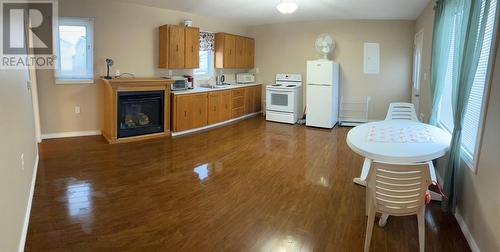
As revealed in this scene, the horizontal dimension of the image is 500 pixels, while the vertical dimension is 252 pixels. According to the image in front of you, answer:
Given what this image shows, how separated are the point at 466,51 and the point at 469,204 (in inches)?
47.9

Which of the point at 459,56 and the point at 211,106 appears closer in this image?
the point at 459,56

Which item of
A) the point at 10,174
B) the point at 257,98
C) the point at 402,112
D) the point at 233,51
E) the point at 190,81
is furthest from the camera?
the point at 257,98

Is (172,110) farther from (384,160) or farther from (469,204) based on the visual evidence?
(469,204)

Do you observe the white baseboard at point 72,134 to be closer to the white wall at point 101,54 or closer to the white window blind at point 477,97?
the white wall at point 101,54

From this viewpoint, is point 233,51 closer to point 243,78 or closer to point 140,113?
point 243,78

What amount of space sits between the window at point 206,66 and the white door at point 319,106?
2.21m

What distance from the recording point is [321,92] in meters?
6.82

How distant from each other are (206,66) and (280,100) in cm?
182

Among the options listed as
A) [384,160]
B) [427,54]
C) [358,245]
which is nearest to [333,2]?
[427,54]

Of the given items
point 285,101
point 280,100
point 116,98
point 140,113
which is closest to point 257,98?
point 280,100

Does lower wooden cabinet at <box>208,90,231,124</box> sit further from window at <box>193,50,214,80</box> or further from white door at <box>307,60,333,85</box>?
white door at <box>307,60,333,85</box>

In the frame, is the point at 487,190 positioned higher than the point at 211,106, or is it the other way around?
the point at 211,106

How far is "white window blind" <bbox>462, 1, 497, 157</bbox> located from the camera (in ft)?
8.31

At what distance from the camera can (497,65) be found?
87.7 inches
